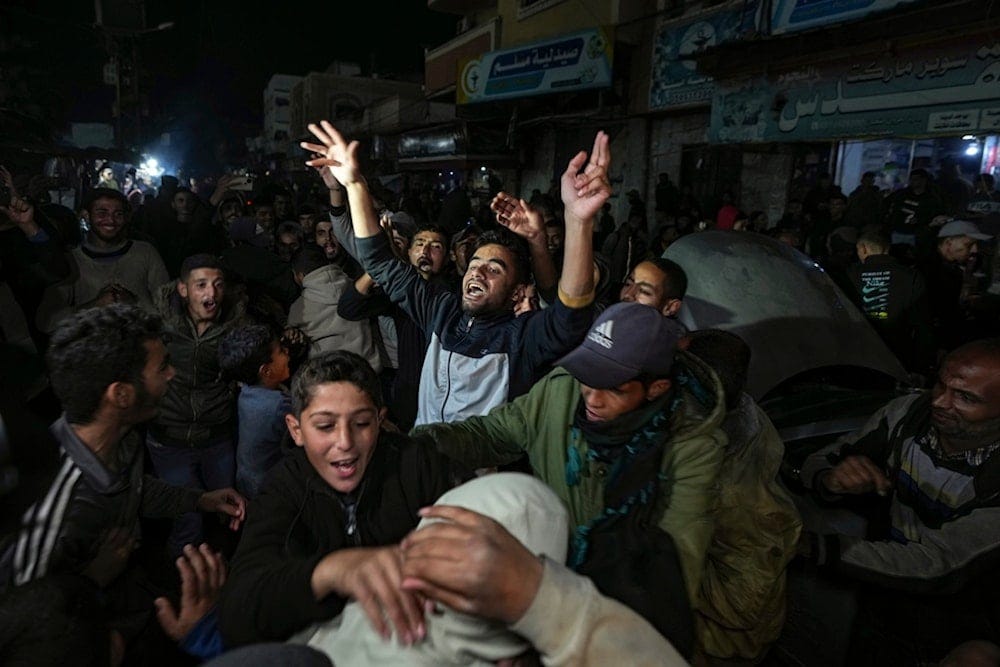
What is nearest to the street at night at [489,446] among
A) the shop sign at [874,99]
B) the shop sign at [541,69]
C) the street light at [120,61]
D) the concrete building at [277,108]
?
the shop sign at [874,99]

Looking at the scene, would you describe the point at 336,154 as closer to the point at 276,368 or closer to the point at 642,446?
the point at 276,368

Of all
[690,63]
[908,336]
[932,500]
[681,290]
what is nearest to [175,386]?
[681,290]

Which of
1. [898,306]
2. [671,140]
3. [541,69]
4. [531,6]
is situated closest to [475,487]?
[898,306]

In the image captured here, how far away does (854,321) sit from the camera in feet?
11.5

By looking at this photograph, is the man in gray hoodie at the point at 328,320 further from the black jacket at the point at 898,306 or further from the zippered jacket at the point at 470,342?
the black jacket at the point at 898,306

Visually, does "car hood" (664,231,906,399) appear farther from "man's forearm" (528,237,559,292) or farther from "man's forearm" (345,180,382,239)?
"man's forearm" (345,180,382,239)

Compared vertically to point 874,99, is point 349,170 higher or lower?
lower

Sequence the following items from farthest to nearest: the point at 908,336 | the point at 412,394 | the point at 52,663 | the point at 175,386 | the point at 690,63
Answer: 1. the point at 690,63
2. the point at 908,336
3. the point at 412,394
4. the point at 175,386
5. the point at 52,663

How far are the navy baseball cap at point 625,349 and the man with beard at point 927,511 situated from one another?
39.5 inches

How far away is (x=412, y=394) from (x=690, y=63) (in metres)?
12.1

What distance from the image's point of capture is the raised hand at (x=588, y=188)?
8.03ft

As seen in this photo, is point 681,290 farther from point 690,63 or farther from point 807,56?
point 690,63

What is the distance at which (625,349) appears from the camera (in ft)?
5.73

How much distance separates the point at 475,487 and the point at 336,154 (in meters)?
2.45
